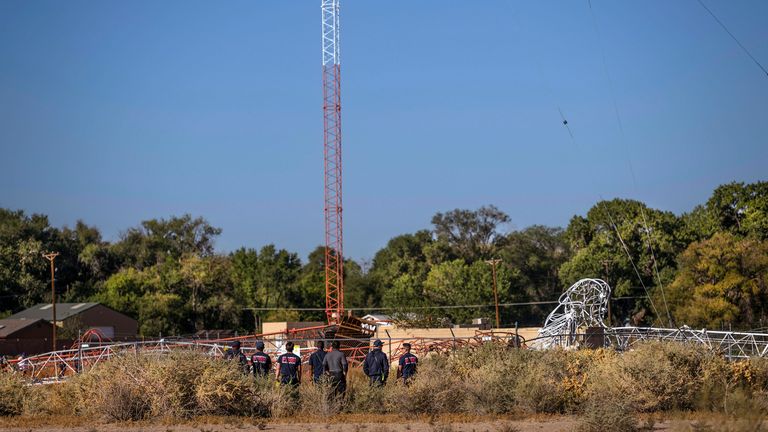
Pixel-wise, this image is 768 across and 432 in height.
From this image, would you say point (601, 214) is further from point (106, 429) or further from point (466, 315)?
point (106, 429)

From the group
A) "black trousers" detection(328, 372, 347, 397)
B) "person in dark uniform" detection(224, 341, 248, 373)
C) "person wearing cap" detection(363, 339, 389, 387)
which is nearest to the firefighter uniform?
"person in dark uniform" detection(224, 341, 248, 373)

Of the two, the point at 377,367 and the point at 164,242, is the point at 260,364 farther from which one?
the point at 164,242

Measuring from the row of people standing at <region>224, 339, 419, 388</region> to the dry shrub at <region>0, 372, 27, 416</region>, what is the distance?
5261mm

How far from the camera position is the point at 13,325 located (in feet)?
230

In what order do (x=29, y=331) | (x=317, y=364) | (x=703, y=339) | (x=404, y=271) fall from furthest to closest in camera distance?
(x=404, y=271)
(x=29, y=331)
(x=703, y=339)
(x=317, y=364)

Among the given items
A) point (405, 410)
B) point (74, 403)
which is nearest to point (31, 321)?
point (74, 403)

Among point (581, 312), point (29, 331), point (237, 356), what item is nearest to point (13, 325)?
point (29, 331)

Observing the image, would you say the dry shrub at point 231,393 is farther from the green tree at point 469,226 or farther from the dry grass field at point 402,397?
the green tree at point 469,226

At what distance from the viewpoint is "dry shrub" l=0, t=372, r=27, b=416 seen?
2380cm

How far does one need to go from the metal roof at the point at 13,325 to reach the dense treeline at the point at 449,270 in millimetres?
16637

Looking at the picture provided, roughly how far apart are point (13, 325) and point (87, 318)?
29.0ft

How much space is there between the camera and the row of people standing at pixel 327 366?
2353 centimetres

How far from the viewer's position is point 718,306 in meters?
70.7

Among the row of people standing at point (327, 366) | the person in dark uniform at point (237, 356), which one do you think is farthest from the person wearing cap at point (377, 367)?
the person in dark uniform at point (237, 356)
